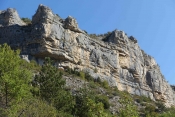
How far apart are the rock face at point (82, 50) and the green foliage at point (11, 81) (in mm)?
28855

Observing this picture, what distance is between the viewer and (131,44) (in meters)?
71.2

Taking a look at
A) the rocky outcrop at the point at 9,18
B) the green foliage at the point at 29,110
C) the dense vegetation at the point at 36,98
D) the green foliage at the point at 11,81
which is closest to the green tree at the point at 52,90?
the dense vegetation at the point at 36,98

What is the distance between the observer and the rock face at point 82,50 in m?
54.5

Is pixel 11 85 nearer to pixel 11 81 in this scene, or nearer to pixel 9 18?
pixel 11 81

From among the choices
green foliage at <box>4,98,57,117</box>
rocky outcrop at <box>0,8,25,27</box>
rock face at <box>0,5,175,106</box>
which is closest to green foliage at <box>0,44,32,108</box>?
green foliage at <box>4,98,57,117</box>

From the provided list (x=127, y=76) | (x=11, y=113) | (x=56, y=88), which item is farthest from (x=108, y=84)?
(x=11, y=113)

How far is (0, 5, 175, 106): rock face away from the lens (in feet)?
179

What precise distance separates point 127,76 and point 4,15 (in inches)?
1183

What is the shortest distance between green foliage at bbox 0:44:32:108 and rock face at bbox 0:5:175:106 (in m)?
28.9

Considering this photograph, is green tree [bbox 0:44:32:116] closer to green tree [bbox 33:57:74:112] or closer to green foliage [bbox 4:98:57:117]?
green foliage [bbox 4:98:57:117]

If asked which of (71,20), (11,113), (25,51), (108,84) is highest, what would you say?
(71,20)

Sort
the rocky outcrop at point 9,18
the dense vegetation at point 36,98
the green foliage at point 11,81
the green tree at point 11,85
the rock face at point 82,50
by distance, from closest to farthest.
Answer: the dense vegetation at point 36,98 → the green tree at point 11,85 → the green foliage at point 11,81 → the rock face at point 82,50 → the rocky outcrop at point 9,18

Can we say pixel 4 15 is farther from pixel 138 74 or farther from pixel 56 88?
pixel 56 88

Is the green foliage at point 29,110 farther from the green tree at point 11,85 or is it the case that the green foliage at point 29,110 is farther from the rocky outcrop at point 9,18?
the rocky outcrop at point 9,18
